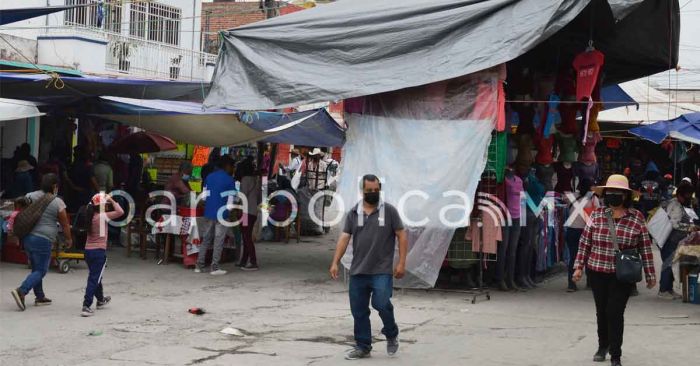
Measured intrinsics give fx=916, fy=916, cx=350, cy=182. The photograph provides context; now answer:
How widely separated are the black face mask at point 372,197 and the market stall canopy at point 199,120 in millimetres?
5716

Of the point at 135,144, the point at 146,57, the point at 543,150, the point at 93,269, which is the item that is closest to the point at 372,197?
the point at 93,269

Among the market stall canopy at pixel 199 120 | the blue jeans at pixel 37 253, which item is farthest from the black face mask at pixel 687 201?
the blue jeans at pixel 37 253

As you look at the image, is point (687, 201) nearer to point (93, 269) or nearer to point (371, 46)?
point (371, 46)

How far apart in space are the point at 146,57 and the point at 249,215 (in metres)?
10.3

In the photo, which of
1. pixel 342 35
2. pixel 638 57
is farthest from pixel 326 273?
pixel 638 57

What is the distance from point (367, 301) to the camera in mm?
8305

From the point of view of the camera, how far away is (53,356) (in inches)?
323

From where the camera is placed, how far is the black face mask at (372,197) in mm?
8273

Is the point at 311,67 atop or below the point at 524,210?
atop

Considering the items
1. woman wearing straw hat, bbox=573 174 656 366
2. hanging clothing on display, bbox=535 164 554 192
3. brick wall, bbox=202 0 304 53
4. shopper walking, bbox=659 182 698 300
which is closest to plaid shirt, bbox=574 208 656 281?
woman wearing straw hat, bbox=573 174 656 366

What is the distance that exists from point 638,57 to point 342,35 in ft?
18.4

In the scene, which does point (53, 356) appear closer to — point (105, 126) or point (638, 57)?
point (638, 57)

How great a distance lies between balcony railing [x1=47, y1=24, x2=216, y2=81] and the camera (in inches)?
875

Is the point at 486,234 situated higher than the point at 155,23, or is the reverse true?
the point at 155,23
